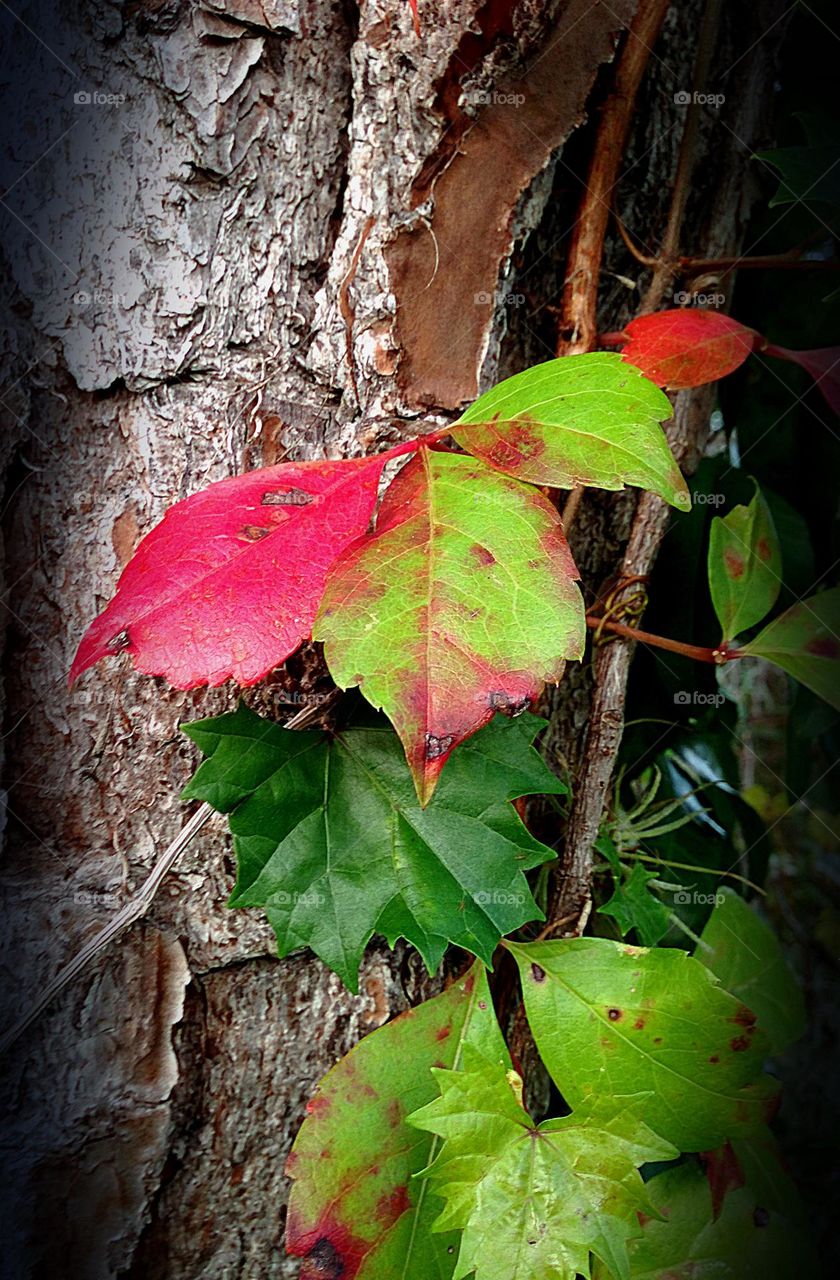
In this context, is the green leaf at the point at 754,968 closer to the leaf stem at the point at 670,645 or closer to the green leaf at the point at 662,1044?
the green leaf at the point at 662,1044

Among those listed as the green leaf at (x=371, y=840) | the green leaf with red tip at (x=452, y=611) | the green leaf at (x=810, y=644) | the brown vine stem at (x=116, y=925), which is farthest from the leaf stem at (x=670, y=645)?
the brown vine stem at (x=116, y=925)

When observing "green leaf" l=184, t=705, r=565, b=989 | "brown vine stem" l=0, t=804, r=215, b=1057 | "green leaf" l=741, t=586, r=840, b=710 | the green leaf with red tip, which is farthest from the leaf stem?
"brown vine stem" l=0, t=804, r=215, b=1057

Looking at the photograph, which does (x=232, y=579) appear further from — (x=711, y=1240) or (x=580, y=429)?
(x=711, y=1240)

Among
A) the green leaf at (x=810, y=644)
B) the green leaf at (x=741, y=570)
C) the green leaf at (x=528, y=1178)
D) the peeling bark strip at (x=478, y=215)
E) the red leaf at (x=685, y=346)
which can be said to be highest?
the peeling bark strip at (x=478, y=215)

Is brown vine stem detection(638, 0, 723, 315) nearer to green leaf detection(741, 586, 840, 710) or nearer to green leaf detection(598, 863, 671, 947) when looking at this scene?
green leaf detection(741, 586, 840, 710)

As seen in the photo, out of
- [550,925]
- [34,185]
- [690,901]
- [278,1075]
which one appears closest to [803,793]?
[690,901]

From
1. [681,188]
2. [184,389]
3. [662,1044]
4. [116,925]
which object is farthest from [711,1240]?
[681,188]
